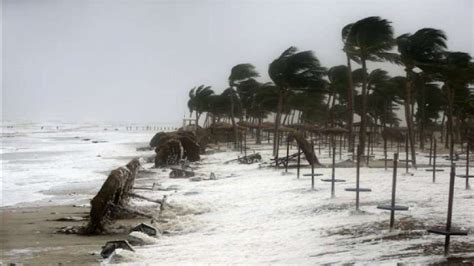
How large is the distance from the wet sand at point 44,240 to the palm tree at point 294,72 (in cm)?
1803

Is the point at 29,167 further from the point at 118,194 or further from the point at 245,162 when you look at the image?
the point at 118,194

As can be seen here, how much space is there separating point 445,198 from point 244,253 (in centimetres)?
506

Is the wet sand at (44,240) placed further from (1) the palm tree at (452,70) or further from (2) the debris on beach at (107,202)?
(1) the palm tree at (452,70)

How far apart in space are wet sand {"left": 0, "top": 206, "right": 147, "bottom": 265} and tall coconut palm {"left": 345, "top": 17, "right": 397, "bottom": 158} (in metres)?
14.7

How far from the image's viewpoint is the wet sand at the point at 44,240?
8516 mm

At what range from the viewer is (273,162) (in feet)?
76.3

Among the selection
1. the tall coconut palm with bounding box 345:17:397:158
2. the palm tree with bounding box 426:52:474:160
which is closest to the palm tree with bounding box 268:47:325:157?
the tall coconut palm with bounding box 345:17:397:158

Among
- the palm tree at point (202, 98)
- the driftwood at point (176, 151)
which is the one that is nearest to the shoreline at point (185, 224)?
the driftwood at point (176, 151)

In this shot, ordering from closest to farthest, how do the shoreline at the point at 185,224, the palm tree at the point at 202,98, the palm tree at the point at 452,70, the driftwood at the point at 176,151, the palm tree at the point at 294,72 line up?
1. the shoreline at the point at 185,224
2. the palm tree at the point at 452,70
3. the driftwood at the point at 176,151
4. the palm tree at the point at 294,72
5. the palm tree at the point at 202,98

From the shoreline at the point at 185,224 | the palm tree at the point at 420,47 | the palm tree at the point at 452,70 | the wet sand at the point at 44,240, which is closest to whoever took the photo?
the wet sand at the point at 44,240

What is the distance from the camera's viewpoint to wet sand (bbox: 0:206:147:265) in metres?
8.52

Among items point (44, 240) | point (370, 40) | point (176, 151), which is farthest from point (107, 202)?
point (176, 151)

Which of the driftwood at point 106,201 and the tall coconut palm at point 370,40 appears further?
the tall coconut palm at point 370,40

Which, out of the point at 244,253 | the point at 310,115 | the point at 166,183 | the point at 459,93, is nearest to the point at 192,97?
the point at 310,115
